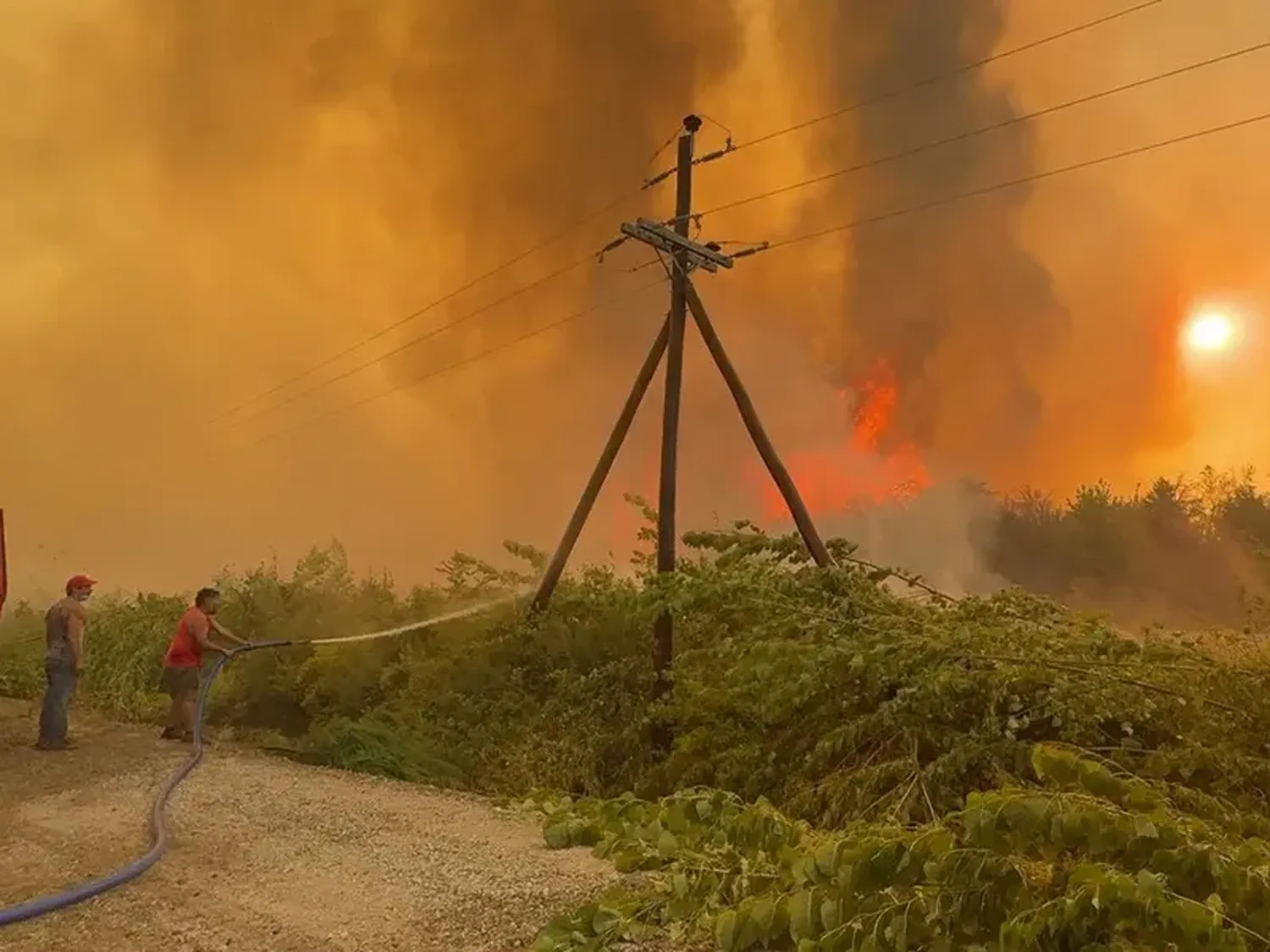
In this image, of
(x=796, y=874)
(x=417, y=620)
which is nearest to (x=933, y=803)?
(x=796, y=874)

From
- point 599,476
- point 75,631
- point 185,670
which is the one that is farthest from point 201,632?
point 599,476

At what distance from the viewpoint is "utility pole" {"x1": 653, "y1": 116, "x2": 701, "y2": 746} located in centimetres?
1026

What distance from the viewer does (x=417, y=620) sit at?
44.9 feet

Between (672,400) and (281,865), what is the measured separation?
267 inches

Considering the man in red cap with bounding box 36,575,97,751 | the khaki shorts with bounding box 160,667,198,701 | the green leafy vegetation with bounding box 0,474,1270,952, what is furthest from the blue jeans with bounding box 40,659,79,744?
the green leafy vegetation with bounding box 0,474,1270,952

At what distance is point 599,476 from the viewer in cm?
1198

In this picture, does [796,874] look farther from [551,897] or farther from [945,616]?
[945,616]

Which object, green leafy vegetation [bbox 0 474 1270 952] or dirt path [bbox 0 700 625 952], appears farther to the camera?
dirt path [bbox 0 700 625 952]

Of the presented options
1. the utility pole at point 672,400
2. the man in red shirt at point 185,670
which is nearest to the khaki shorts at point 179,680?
the man in red shirt at point 185,670

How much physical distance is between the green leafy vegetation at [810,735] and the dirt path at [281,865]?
0.53m

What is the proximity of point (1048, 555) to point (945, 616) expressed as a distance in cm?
2144

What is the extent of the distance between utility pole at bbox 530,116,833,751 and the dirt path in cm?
362

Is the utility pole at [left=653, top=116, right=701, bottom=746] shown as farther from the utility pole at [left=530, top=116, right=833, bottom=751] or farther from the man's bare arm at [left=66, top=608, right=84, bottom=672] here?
the man's bare arm at [left=66, top=608, right=84, bottom=672]

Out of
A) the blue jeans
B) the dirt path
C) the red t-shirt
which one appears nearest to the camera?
the dirt path
